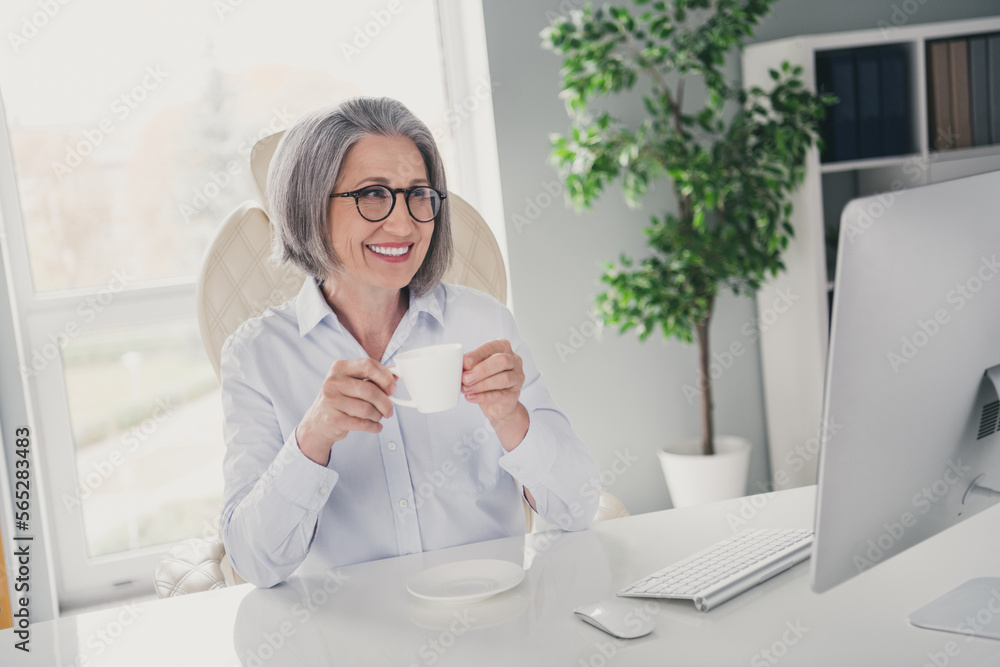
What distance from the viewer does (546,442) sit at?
1.20m

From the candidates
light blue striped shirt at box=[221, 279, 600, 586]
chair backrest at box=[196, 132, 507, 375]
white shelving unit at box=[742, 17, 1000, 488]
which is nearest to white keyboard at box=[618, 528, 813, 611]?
light blue striped shirt at box=[221, 279, 600, 586]

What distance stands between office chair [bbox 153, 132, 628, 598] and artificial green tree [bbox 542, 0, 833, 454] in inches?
40.4

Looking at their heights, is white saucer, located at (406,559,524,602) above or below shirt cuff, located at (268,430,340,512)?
below

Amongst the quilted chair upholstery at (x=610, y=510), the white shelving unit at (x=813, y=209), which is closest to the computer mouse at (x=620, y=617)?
the quilted chair upholstery at (x=610, y=510)

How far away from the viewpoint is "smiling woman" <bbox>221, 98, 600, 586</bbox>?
1209mm

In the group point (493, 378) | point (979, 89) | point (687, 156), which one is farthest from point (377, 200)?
point (979, 89)

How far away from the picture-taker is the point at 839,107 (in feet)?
8.63

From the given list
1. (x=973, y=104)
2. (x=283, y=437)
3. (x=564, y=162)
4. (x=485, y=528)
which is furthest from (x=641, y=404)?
(x=283, y=437)

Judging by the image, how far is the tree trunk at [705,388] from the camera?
8.63 ft

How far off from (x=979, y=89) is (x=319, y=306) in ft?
7.93

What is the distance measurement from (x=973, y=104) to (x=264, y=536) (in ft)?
8.70

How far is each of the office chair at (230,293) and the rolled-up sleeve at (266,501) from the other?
387 mm

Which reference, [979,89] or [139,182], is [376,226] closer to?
[139,182]

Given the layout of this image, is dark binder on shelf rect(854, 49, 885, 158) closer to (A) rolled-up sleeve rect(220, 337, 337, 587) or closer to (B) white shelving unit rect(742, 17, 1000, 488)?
(B) white shelving unit rect(742, 17, 1000, 488)
